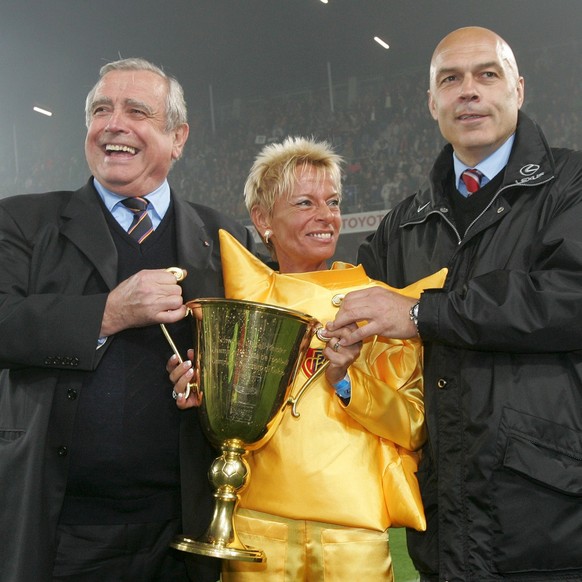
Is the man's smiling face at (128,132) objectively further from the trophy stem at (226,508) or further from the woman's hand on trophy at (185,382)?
the trophy stem at (226,508)

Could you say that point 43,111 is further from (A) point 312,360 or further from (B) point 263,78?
(A) point 312,360

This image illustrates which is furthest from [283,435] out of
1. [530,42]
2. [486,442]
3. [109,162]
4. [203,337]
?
[530,42]

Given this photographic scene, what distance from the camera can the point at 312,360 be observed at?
158 centimetres

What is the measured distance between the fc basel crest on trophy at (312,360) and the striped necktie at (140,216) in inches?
19.6

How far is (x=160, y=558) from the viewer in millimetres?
1671

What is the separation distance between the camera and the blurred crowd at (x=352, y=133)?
25.5ft

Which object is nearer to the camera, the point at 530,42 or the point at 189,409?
the point at 189,409

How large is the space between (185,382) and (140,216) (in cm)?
50

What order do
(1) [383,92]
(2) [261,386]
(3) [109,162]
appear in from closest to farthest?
(2) [261,386] → (3) [109,162] → (1) [383,92]

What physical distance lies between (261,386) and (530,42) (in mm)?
7286

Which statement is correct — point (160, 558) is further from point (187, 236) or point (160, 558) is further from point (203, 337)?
point (187, 236)

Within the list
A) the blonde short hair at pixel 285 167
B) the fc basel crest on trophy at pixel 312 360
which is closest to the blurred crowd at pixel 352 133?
the blonde short hair at pixel 285 167

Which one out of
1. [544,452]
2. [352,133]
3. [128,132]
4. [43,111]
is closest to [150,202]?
[128,132]

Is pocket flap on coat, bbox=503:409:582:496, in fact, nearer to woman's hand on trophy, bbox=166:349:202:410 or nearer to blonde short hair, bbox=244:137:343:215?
woman's hand on trophy, bbox=166:349:202:410
